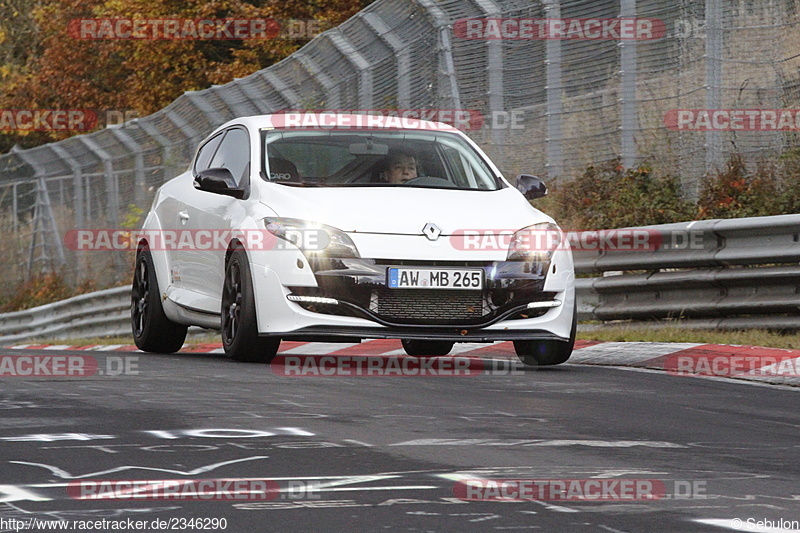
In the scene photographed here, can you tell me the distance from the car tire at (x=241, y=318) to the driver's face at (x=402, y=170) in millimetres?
1289

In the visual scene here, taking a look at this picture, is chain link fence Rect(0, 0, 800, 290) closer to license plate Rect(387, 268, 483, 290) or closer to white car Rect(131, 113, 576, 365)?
white car Rect(131, 113, 576, 365)

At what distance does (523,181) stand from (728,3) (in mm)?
5711

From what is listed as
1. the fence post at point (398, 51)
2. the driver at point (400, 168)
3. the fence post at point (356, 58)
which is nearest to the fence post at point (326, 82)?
the fence post at point (356, 58)

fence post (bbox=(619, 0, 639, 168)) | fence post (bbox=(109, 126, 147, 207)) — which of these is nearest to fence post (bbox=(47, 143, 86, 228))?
fence post (bbox=(109, 126, 147, 207))

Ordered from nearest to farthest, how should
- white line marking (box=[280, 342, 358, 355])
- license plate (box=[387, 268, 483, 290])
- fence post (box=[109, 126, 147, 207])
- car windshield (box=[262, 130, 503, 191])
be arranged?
license plate (box=[387, 268, 483, 290]) → car windshield (box=[262, 130, 503, 191]) → white line marking (box=[280, 342, 358, 355]) → fence post (box=[109, 126, 147, 207])

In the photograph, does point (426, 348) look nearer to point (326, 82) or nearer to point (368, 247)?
point (368, 247)

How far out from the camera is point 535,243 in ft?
31.8

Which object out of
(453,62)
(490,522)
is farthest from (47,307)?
(490,522)

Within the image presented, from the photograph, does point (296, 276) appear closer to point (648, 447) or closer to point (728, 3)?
point (648, 447)

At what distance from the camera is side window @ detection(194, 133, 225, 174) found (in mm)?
11750

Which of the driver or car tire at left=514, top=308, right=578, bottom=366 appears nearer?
car tire at left=514, top=308, right=578, bottom=366

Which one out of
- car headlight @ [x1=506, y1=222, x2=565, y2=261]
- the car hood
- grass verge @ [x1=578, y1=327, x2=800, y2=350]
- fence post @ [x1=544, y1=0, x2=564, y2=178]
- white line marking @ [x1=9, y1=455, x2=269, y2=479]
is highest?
fence post @ [x1=544, y1=0, x2=564, y2=178]

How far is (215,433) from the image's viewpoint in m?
6.37

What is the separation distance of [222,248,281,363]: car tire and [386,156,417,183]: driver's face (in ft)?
4.23
